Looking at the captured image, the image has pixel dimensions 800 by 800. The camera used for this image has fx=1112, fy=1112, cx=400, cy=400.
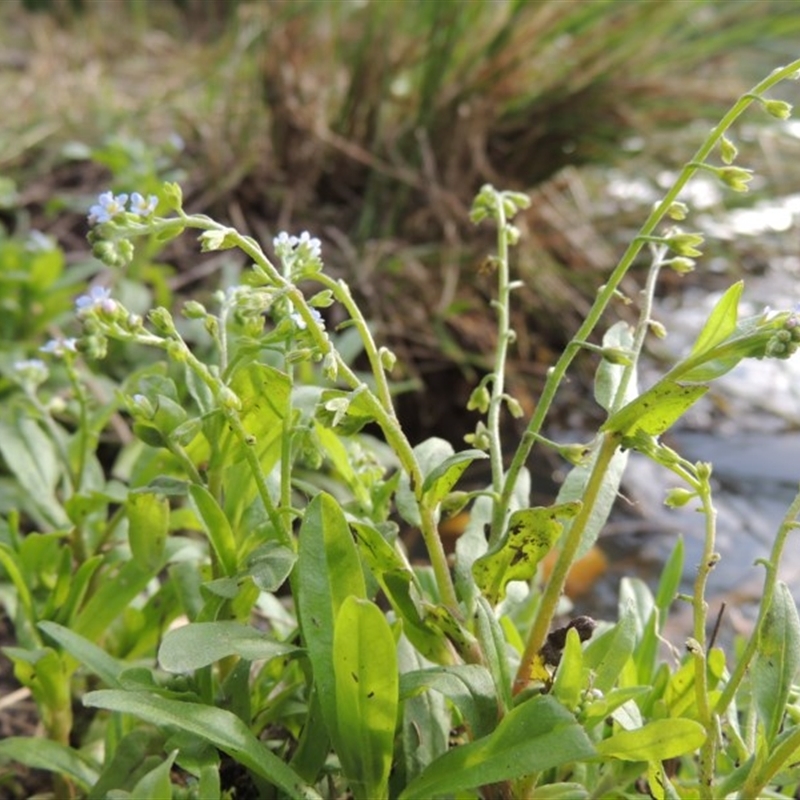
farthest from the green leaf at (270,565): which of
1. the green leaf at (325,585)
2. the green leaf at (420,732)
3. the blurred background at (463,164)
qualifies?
the blurred background at (463,164)

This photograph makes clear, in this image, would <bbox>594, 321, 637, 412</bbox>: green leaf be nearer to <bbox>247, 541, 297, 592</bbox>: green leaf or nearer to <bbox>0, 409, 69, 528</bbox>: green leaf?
<bbox>247, 541, 297, 592</bbox>: green leaf

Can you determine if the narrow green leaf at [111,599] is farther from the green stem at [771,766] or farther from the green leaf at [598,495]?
the green stem at [771,766]

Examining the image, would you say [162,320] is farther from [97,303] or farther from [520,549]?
[520,549]

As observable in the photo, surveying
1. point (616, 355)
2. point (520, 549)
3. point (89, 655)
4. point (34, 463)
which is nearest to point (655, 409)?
point (616, 355)

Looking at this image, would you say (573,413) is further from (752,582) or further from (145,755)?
(145,755)

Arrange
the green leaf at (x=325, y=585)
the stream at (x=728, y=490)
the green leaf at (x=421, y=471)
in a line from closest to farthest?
the green leaf at (x=325, y=585) → the green leaf at (x=421, y=471) → the stream at (x=728, y=490)
